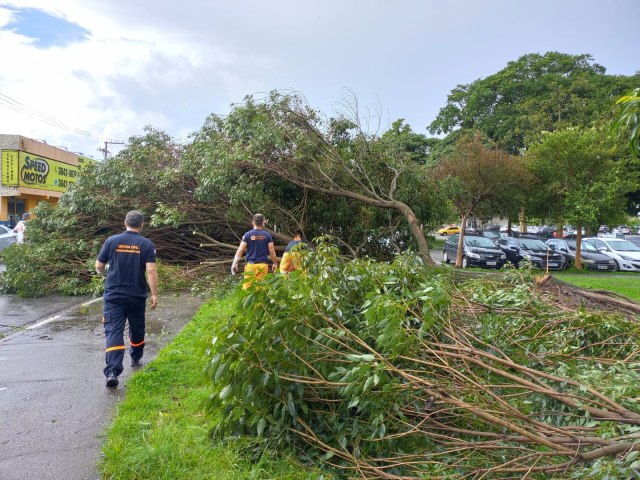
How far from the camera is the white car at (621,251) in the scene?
68.4 feet

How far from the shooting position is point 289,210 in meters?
11.6

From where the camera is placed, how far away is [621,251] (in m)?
21.8

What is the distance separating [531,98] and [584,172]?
63.6ft

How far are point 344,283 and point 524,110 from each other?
3600 centimetres

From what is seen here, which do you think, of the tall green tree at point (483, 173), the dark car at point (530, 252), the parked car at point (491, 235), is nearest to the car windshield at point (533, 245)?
the dark car at point (530, 252)

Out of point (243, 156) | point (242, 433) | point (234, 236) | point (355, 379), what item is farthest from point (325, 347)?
point (234, 236)

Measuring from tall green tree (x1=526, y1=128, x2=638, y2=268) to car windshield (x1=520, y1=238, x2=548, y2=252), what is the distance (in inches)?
55.4

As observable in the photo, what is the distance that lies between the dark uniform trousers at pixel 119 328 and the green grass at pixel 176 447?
0.37 m

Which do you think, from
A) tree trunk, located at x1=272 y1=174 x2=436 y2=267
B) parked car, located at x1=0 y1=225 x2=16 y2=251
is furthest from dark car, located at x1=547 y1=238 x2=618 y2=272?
parked car, located at x1=0 y1=225 x2=16 y2=251

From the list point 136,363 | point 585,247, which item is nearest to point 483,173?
point 585,247

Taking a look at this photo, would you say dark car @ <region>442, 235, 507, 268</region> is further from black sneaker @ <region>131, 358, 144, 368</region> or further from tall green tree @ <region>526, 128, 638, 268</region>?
black sneaker @ <region>131, 358, 144, 368</region>

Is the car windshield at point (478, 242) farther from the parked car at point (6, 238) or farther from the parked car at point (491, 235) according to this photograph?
the parked car at point (6, 238)

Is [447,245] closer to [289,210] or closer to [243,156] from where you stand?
[289,210]

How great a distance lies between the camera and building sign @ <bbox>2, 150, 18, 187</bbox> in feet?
88.1
